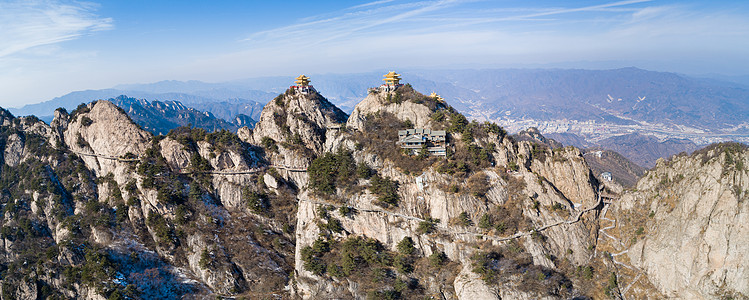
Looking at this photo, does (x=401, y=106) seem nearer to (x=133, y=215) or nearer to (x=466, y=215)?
(x=466, y=215)

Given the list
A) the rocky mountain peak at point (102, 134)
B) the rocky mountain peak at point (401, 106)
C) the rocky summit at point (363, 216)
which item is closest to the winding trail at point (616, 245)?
the rocky summit at point (363, 216)

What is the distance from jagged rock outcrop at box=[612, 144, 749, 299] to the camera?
4016 centimetres

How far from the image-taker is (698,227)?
4272 centimetres

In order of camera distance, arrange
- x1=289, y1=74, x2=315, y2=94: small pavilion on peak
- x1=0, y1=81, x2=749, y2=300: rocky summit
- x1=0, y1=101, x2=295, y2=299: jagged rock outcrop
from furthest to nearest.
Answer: x1=289, y1=74, x2=315, y2=94: small pavilion on peak → x1=0, y1=101, x2=295, y2=299: jagged rock outcrop → x1=0, y1=81, x2=749, y2=300: rocky summit

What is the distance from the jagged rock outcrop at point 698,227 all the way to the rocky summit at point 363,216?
0.16 meters

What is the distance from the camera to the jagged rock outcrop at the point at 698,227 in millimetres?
40156

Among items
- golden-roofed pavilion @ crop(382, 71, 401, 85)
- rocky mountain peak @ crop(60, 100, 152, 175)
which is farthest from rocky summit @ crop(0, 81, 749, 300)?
golden-roofed pavilion @ crop(382, 71, 401, 85)

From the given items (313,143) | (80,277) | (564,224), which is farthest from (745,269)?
(80,277)

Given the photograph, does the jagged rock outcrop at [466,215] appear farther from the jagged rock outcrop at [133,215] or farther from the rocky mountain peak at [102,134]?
the rocky mountain peak at [102,134]

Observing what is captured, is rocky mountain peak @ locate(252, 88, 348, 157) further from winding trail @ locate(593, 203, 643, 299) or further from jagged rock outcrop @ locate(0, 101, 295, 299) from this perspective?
winding trail @ locate(593, 203, 643, 299)

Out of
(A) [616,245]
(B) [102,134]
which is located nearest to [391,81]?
(A) [616,245]

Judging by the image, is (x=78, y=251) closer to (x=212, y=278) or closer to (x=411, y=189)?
(x=212, y=278)

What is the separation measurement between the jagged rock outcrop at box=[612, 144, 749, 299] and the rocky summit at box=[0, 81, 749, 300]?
6.2 inches

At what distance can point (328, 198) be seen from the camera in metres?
59.9
